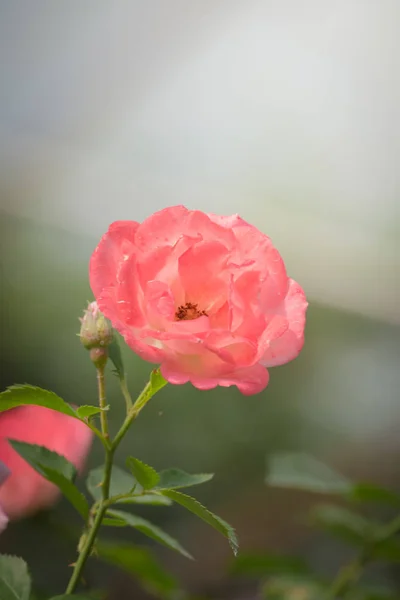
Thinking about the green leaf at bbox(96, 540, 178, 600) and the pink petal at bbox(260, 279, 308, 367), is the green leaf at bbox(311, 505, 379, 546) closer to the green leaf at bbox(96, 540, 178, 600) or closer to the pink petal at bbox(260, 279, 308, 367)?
the green leaf at bbox(96, 540, 178, 600)

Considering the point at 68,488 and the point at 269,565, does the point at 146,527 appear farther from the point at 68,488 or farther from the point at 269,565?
the point at 269,565

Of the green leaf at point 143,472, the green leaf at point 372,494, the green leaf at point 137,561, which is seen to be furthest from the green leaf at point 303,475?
the green leaf at point 143,472

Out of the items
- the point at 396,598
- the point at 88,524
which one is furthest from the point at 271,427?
the point at 88,524

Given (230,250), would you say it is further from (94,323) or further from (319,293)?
(319,293)

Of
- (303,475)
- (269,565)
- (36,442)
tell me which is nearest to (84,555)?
(36,442)

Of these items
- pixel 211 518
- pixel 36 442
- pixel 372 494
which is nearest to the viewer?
pixel 211 518

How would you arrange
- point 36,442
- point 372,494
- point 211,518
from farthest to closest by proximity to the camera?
point 372,494
point 36,442
point 211,518
